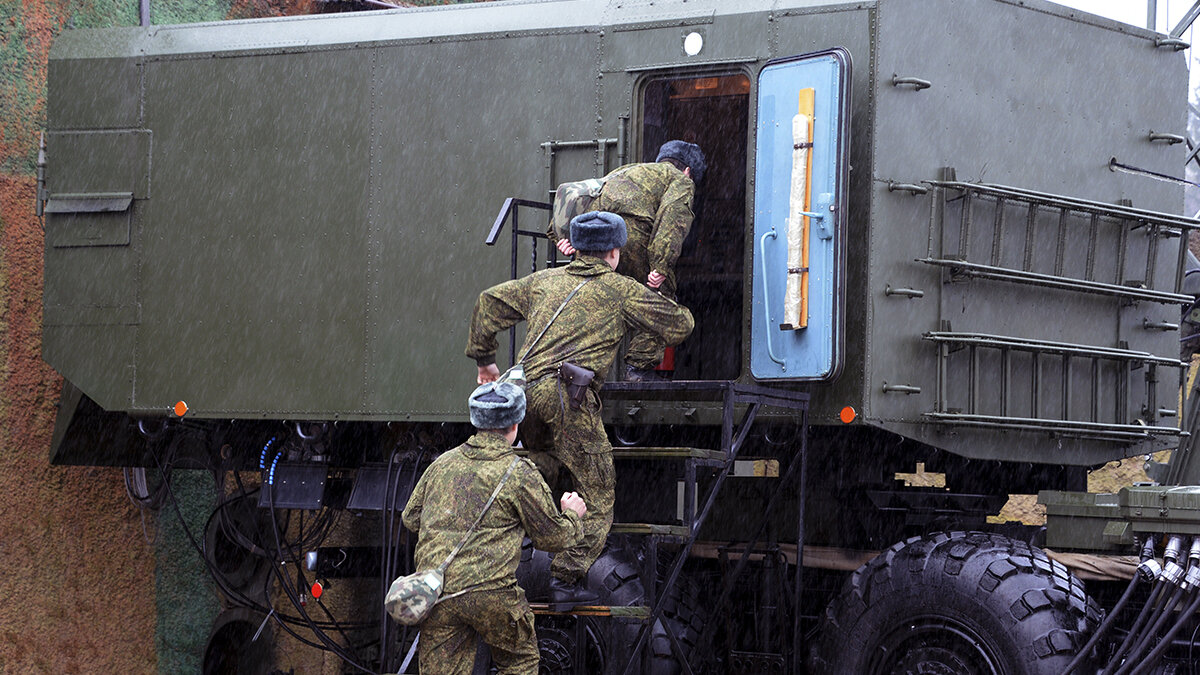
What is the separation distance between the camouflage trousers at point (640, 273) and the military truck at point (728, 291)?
0.78ft

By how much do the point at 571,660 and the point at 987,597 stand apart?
88.6 inches

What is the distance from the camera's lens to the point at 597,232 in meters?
6.31

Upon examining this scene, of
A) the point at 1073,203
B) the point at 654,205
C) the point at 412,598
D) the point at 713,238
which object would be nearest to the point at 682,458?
the point at 654,205

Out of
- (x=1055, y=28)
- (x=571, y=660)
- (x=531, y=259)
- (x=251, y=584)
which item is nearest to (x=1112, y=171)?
(x=1055, y=28)

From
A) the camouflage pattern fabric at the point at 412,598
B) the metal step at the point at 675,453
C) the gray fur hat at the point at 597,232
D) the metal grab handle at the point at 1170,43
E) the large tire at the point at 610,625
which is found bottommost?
the large tire at the point at 610,625

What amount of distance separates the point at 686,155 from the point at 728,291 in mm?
1658

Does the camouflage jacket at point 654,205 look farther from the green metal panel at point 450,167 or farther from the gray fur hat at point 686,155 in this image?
the green metal panel at point 450,167

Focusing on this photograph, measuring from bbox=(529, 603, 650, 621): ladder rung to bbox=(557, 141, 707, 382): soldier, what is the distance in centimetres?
118

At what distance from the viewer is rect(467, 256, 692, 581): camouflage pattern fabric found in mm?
6141

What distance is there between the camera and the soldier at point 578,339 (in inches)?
242

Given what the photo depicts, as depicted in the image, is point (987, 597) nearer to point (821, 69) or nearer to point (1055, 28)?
point (821, 69)

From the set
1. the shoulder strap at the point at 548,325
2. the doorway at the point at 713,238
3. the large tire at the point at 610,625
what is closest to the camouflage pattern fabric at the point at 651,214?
the shoulder strap at the point at 548,325

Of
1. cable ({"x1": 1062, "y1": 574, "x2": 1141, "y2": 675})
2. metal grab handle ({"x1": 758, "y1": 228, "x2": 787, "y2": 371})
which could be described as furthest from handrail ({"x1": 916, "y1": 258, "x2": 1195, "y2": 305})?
cable ({"x1": 1062, "y1": 574, "x2": 1141, "y2": 675})

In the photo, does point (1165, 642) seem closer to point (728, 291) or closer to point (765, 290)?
point (765, 290)
